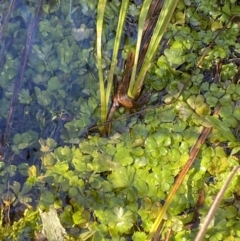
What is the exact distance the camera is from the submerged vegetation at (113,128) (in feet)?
5.15

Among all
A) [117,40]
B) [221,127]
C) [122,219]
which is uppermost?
[117,40]

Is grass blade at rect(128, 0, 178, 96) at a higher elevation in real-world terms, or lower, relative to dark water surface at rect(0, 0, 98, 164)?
higher

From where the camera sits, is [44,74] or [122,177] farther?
[44,74]

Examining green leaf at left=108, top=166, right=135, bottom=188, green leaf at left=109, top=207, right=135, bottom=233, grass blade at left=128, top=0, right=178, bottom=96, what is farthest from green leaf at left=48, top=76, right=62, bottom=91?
green leaf at left=109, top=207, right=135, bottom=233

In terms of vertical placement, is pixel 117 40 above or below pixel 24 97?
above

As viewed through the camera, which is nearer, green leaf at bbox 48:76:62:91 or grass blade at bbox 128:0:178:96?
grass blade at bbox 128:0:178:96

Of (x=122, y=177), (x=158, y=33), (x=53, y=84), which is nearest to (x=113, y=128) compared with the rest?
(x=122, y=177)

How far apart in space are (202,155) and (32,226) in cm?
74

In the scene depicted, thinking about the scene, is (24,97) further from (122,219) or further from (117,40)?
(122,219)

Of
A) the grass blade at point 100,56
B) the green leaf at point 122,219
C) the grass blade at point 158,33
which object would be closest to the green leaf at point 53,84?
the grass blade at point 100,56

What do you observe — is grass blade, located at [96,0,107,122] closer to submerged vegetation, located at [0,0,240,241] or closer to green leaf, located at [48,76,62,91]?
submerged vegetation, located at [0,0,240,241]

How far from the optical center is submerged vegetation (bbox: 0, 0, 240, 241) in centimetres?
157

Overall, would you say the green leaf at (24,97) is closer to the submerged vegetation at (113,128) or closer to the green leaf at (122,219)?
the submerged vegetation at (113,128)

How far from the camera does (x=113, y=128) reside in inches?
66.4
